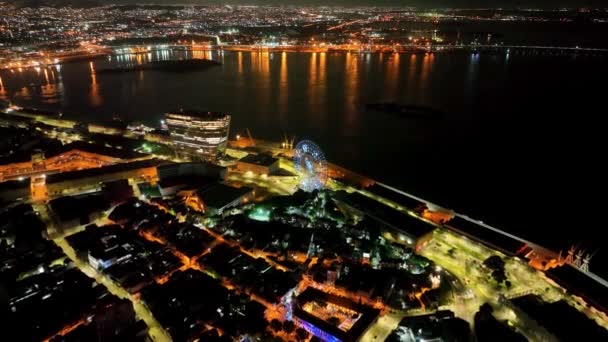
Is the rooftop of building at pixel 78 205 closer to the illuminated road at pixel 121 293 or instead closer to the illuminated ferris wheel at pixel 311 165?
the illuminated road at pixel 121 293

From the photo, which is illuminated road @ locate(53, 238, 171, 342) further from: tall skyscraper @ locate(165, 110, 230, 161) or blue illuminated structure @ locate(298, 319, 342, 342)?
tall skyscraper @ locate(165, 110, 230, 161)

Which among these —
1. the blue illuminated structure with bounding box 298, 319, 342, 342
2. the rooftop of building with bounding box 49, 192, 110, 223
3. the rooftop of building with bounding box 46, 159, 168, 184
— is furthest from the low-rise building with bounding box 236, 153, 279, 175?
the blue illuminated structure with bounding box 298, 319, 342, 342

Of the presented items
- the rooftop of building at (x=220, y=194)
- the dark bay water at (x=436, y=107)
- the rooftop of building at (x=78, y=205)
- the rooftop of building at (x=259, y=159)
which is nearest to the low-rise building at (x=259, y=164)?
the rooftop of building at (x=259, y=159)

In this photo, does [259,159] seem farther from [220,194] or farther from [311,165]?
[220,194]

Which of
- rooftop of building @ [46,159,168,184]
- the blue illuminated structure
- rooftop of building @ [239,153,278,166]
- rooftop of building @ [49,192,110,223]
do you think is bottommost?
the blue illuminated structure

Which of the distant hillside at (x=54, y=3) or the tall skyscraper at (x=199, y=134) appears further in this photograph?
the distant hillside at (x=54, y=3)

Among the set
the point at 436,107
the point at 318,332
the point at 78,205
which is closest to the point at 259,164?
the point at 78,205

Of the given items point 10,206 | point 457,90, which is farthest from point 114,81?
point 457,90
